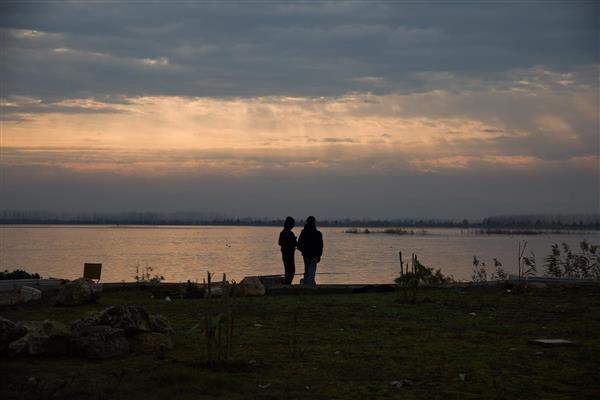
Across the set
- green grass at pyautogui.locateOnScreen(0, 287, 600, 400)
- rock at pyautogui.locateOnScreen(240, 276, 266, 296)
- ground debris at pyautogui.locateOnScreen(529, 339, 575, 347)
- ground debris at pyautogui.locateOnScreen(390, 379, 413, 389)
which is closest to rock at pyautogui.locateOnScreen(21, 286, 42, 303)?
green grass at pyautogui.locateOnScreen(0, 287, 600, 400)

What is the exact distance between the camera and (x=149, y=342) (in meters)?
8.56

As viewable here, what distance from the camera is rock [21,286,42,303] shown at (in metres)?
14.0

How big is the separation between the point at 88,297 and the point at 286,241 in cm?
591

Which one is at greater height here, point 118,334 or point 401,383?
point 118,334

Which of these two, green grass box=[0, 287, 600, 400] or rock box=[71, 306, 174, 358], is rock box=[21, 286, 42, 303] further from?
rock box=[71, 306, 174, 358]

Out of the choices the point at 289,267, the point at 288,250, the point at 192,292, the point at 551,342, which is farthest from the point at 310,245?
the point at 551,342

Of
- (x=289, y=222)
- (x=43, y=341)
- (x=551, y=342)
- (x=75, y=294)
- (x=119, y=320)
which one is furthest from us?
(x=289, y=222)

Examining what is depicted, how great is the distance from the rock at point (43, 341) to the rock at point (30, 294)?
5.98 m

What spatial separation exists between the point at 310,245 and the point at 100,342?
9832 mm

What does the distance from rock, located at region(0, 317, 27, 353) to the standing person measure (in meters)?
9.80

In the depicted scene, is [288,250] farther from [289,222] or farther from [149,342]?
[149,342]

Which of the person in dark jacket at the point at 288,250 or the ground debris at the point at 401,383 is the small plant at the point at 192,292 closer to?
the person in dark jacket at the point at 288,250

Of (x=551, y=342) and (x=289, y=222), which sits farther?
(x=289, y=222)

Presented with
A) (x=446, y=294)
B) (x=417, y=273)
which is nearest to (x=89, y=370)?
(x=417, y=273)
